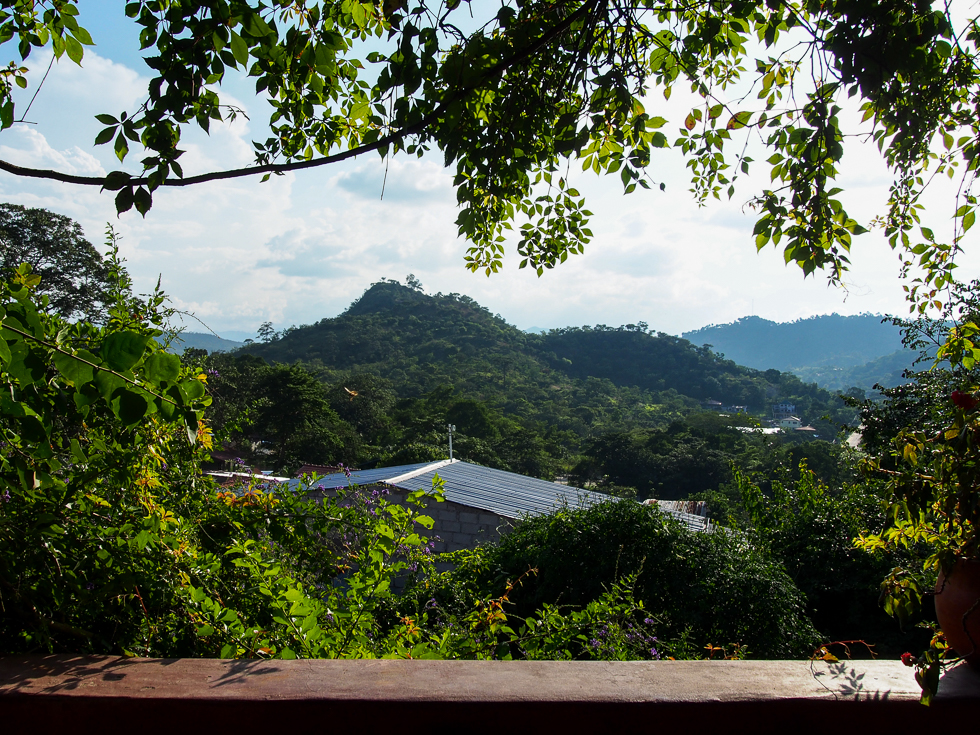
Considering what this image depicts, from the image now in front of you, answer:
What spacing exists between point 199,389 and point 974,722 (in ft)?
4.15

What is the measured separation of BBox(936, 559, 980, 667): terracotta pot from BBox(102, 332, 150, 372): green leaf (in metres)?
1.40

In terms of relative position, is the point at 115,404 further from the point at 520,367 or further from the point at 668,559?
the point at 520,367

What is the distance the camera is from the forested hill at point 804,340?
143625mm

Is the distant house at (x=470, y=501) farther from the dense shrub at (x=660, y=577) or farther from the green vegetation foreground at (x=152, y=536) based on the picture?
the green vegetation foreground at (x=152, y=536)

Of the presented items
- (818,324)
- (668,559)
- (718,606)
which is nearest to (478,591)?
(668,559)

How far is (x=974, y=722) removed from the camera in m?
0.91

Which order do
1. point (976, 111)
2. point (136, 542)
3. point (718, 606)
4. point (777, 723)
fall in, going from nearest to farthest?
point (777, 723) < point (136, 542) < point (976, 111) < point (718, 606)

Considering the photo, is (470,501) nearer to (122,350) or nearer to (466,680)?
(466,680)

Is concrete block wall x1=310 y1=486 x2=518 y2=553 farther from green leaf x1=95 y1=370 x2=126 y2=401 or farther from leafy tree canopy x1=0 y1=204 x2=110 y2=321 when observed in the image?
leafy tree canopy x1=0 y1=204 x2=110 y2=321

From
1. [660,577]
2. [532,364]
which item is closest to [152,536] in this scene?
[660,577]

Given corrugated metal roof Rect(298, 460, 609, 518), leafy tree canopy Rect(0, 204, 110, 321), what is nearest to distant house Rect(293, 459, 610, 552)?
corrugated metal roof Rect(298, 460, 609, 518)

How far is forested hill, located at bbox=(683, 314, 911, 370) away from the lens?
471ft

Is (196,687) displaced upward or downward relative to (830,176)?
downward

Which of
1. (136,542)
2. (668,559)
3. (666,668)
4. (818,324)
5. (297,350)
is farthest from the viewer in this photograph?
(818,324)
